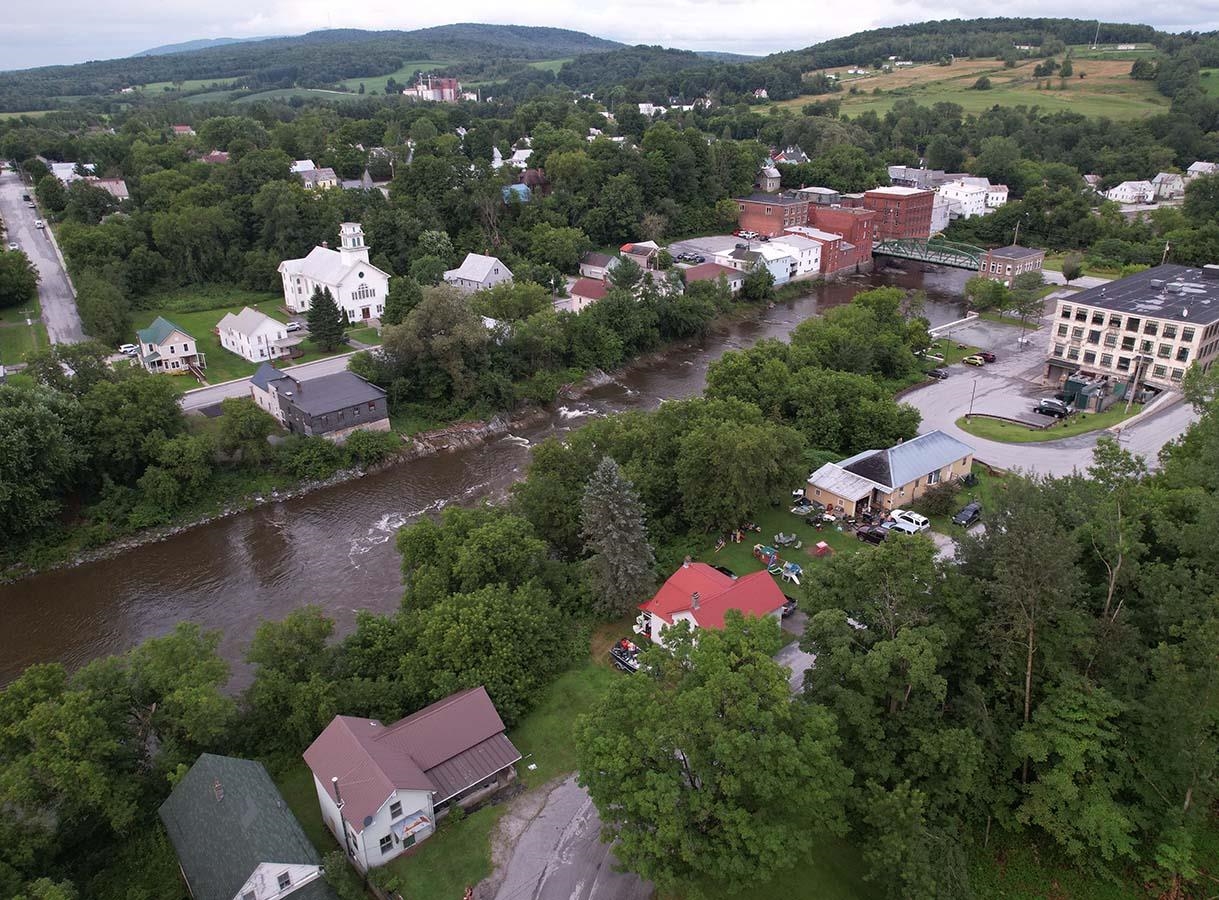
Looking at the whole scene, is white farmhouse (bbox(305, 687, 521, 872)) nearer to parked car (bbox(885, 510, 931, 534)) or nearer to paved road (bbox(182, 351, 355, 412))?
parked car (bbox(885, 510, 931, 534))

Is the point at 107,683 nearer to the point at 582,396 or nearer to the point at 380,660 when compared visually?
the point at 380,660

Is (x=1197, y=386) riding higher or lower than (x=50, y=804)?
higher

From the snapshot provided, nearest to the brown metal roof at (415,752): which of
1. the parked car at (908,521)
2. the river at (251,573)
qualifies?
the river at (251,573)

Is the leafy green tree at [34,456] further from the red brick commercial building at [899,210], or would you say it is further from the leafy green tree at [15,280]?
the red brick commercial building at [899,210]

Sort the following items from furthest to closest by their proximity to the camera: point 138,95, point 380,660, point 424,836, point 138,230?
1. point 138,95
2. point 138,230
3. point 380,660
4. point 424,836

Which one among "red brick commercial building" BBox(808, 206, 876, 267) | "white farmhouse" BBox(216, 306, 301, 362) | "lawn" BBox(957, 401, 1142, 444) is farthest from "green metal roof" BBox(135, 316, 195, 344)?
"red brick commercial building" BBox(808, 206, 876, 267)

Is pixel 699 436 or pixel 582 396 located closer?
pixel 699 436

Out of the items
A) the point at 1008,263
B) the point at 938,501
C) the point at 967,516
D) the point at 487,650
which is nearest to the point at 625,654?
the point at 487,650

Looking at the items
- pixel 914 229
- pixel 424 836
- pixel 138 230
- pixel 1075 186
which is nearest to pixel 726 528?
pixel 424 836
